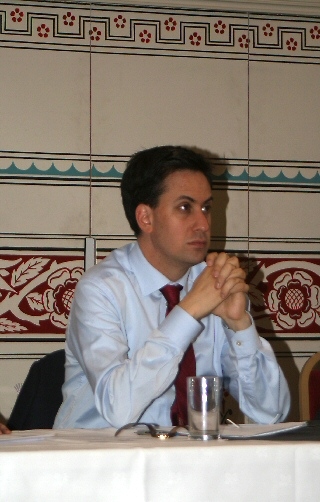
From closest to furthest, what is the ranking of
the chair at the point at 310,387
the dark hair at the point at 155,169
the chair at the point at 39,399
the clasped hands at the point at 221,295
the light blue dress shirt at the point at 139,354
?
the light blue dress shirt at the point at 139,354 < the clasped hands at the point at 221,295 < the chair at the point at 39,399 < the dark hair at the point at 155,169 < the chair at the point at 310,387

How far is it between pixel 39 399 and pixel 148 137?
81.4 inches

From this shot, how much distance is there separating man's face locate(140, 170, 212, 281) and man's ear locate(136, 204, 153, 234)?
48 mm

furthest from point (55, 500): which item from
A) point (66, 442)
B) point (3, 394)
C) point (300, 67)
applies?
point (300, 67)

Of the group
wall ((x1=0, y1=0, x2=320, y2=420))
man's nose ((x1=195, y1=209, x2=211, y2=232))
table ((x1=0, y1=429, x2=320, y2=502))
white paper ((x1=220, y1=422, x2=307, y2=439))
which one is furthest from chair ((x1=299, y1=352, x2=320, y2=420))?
wall ((x1=0, y1=0, x2=320, y2=420))

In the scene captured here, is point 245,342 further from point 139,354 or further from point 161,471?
point 161,471

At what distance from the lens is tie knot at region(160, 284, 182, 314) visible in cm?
245

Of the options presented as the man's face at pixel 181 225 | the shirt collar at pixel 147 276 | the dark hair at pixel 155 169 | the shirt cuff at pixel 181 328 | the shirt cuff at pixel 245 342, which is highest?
the dark hair at pixel 155 169

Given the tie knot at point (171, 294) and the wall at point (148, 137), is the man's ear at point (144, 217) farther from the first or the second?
the wall at point (148, 137)

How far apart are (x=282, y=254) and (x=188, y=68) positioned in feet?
3.71

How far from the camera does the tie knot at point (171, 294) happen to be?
2449 millimetres

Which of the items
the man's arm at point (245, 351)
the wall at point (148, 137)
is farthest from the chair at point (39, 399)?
the wall at point (148, 137)

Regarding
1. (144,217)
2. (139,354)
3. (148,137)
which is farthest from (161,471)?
(148,137)

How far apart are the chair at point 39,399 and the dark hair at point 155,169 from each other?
0.57 m

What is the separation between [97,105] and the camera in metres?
4.15
